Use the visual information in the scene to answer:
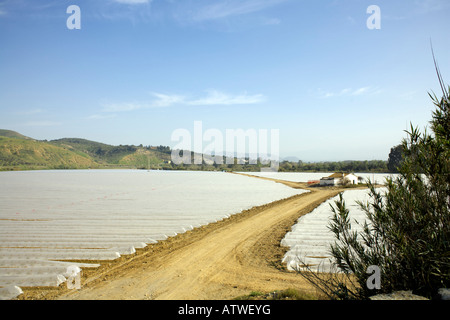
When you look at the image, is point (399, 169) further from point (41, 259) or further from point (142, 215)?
point (142, 215)

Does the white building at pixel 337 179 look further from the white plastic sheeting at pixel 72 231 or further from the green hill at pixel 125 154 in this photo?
the green hill at pixel 125 154

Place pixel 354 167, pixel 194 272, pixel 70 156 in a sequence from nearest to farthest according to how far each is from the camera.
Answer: pixel 194 272 < pixel 354 167 < pixel 70 156

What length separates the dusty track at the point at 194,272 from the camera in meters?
6.57

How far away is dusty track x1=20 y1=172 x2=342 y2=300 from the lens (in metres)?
6.57

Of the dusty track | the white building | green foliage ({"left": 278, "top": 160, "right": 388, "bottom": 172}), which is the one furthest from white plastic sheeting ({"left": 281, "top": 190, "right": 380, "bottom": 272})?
green foliage ({"left": 278, "top": 160, "right": 388, "bottom": 172})

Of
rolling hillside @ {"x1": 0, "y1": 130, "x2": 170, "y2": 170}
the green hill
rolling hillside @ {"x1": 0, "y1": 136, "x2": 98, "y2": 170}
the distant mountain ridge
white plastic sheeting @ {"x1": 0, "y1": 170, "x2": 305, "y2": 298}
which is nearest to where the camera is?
white plastic sheeting @ {"x1": 0, "y1": 170, "x2": 305, "y2": 298}

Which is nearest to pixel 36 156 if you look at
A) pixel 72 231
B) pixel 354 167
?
pixel 72 231

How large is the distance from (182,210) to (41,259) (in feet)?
36.7

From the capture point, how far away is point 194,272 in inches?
313

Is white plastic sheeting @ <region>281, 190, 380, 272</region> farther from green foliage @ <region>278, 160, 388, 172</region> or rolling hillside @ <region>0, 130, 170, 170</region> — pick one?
rolling hillside @ <region>0, 130, 170, 170</region>

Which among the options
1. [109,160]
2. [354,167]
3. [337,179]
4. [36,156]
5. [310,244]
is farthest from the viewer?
[109,160]

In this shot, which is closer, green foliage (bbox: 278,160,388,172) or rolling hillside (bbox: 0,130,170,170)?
green foliage (bbox: 278,160,388,172)

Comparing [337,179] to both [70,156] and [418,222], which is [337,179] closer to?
[418,222]

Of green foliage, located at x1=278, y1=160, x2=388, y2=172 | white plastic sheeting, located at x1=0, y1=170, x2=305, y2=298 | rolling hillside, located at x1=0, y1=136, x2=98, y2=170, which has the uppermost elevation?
rolling hillside, located at x1=0, y1=136, x2=98, y2=170
